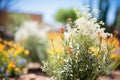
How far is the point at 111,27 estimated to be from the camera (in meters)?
16.2

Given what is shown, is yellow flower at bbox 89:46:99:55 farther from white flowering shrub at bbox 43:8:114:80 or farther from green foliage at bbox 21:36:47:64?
green foliage at bbox 21:36:47:64

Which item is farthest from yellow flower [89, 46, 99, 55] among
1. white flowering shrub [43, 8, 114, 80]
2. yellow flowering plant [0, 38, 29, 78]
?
yellow flowering plant [0, 38, 29, 78]

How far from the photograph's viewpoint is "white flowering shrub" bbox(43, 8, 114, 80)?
5781mm

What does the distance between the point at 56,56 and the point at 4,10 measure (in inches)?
946

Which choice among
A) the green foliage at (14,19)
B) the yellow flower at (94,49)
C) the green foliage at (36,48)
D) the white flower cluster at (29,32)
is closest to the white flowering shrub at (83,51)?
the yellow flower at (94,49)

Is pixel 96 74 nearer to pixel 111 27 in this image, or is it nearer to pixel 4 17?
pixel 111 27

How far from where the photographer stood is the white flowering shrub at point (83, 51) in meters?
5.78

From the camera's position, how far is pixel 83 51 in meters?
5.82

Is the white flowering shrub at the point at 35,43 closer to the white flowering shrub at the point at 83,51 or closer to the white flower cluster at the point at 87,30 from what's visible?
the white flowering shrub at the point at 83,51

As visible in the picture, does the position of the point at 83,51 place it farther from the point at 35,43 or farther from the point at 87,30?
the point at 35,43

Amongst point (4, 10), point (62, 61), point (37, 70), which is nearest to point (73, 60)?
point (62, 61)

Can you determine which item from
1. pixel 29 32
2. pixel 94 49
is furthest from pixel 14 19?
pixel 94 49

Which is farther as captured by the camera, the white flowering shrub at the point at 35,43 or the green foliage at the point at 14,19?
the green foliage at the point at 14,19

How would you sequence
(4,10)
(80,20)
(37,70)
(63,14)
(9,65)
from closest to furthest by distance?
(80,20)
(9,65)
(37,70)
(4,10)
(63,14)
